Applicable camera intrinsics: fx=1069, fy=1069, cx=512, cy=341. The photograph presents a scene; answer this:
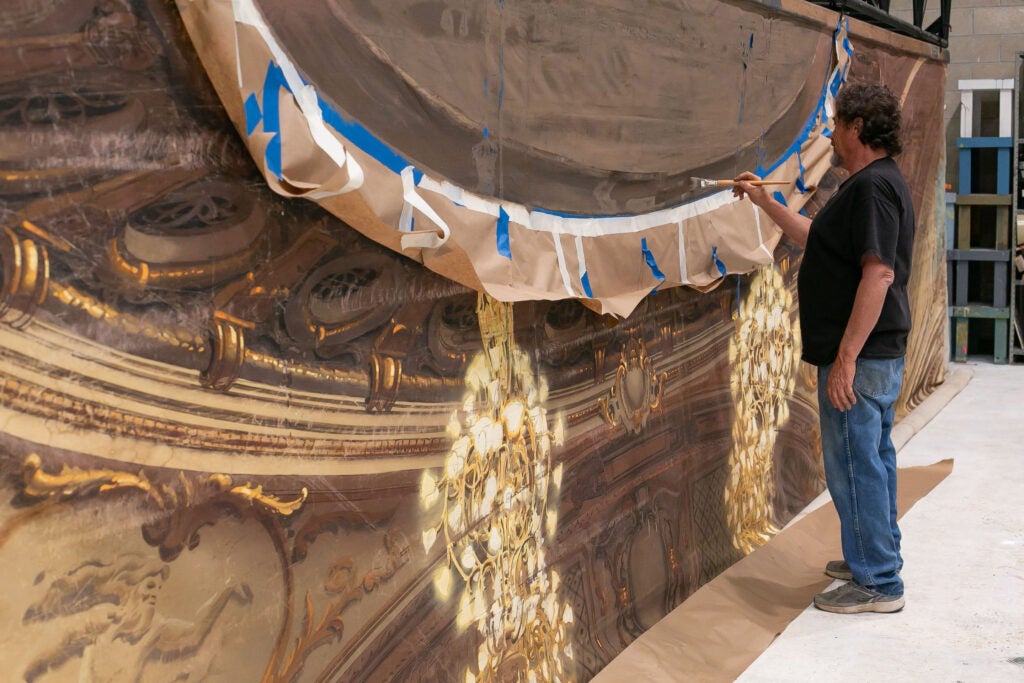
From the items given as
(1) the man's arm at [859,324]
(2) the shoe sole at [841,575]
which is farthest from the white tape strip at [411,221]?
(2) the shoe sole at [841,575]

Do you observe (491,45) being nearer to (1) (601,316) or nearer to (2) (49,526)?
(1) (601,316)

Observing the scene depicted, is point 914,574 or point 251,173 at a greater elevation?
point 251,173

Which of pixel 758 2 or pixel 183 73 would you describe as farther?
pixel 758 2

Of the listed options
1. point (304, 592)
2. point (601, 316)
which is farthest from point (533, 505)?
point (304, 592)

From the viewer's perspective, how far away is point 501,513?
6.80ft

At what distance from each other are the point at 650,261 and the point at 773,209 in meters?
0.53

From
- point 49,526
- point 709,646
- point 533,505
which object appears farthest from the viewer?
point 709,646

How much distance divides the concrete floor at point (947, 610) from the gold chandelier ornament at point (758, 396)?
1.41 ft

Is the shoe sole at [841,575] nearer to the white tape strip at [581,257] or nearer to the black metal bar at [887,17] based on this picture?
the white tape strip at [581,257]

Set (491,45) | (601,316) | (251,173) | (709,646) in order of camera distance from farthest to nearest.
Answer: (709,646) → (601,316) → (491,45) → (251,173)

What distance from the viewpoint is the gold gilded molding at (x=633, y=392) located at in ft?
8.15

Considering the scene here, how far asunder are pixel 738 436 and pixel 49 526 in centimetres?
230

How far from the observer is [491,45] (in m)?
1.93

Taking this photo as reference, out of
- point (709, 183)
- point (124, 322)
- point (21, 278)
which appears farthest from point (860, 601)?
point (21, 278)
